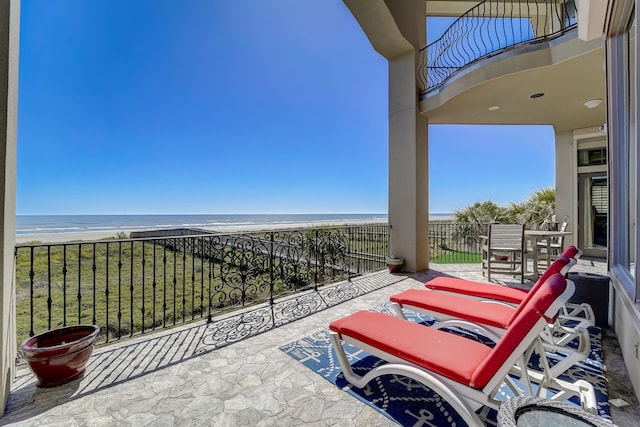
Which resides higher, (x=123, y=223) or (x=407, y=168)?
(x=407, y=168)

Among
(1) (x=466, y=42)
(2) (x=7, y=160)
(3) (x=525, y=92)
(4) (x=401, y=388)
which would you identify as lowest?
(4) (x=401, y=388)

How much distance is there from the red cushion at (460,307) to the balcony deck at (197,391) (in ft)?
2.53

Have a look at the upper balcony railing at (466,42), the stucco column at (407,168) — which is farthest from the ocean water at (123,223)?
the upper balcony railing at (466,42)

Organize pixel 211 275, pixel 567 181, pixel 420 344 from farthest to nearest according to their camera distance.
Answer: pixel 567 181
pixel 211 275
pixel 420 344

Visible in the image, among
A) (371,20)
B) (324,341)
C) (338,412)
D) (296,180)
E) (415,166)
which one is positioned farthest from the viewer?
(296,180)

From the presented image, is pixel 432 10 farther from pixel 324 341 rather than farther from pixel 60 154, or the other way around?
pixel 60 154

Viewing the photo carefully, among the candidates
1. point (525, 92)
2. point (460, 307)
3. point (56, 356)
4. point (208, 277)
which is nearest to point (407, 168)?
point (525, 92)

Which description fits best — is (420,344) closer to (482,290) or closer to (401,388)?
(401,388)

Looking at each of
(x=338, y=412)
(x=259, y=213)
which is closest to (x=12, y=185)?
(x=338, y=412)

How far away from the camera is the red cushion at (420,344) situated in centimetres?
156

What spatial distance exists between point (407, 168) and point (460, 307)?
3.72 metres

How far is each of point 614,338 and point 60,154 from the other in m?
32.2

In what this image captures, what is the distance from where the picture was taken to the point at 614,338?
2748mm

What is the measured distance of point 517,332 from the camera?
1.39m
